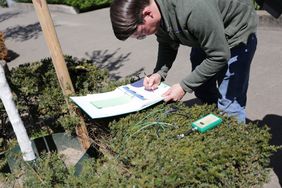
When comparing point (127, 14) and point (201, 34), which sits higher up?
point (127, 14)

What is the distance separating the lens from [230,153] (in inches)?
71.9

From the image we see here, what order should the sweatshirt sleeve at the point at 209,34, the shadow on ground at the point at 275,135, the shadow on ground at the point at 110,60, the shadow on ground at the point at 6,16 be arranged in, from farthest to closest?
the shadow on ground at the point at 6,16, the shadow on ground at the point at 110,60, the shadow on ground at the point at 275,135, the sweatshirt sleeve at the point at 209,34

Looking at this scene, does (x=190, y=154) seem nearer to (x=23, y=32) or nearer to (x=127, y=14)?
(x=127, y=14)

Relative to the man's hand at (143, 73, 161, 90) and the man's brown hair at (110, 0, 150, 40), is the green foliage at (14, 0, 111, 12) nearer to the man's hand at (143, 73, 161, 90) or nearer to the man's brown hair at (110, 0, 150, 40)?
the man's hand at (143, 73, 161, 90)

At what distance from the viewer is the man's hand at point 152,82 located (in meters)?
2.57

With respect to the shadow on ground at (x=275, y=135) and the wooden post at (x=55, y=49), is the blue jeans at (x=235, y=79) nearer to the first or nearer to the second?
the shadow on ground at (x=275, y=135)

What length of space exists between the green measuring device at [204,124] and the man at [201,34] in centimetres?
30

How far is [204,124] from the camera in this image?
2045 mm

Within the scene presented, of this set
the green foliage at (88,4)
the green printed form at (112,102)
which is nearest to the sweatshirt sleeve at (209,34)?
the green printed form at (112,102)

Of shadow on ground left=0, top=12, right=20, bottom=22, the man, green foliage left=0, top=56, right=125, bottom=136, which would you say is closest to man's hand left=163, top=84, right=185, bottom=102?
the man

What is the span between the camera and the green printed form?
246 cm

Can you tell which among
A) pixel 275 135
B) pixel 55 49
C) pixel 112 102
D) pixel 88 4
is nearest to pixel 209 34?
pixel 112 102

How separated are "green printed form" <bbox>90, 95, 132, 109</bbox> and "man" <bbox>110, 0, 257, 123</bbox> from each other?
18cm

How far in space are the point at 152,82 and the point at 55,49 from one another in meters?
0.80
